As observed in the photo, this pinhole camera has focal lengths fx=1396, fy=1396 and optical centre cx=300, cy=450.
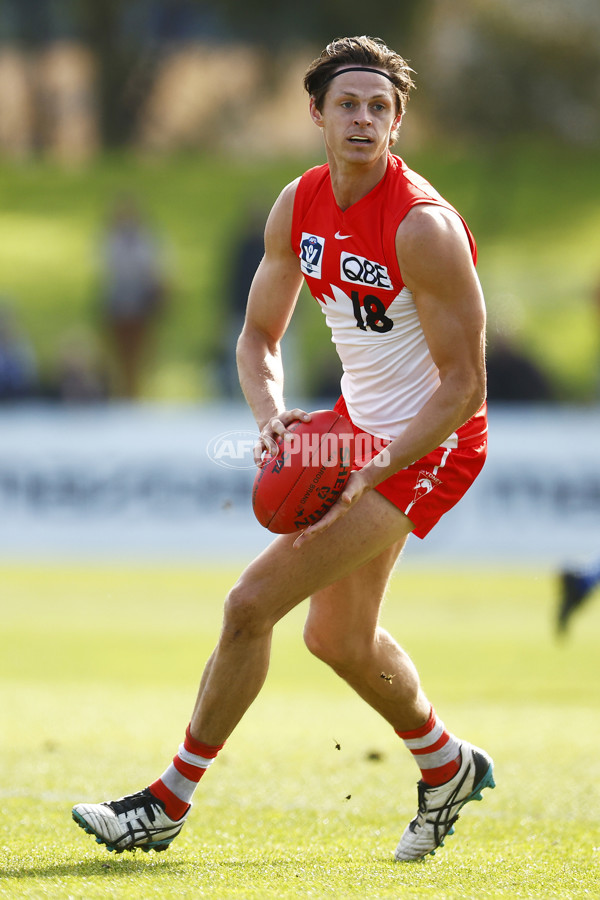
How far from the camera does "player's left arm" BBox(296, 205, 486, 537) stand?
4480mm

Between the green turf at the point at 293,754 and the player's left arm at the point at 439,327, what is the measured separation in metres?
1.20

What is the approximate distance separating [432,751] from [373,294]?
1.65 metres

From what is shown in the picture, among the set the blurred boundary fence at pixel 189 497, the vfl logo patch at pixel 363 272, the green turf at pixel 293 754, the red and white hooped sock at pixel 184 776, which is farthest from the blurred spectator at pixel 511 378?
the red and white hooped sock at pixel 184 776

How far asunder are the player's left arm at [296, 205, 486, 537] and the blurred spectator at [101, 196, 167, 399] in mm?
15011

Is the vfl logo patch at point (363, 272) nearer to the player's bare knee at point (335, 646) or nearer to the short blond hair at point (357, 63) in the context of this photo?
the short blond hair at point (357, 63)

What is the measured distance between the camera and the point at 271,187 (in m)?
26.8

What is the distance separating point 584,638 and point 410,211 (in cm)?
735

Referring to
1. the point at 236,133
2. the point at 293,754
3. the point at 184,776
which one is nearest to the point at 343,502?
the point at 184,776

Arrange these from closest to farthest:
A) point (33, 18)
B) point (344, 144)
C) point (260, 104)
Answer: point (344, 144) → point (33, 18) → point (260, 104)

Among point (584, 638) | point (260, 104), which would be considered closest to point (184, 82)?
point (260, 104)

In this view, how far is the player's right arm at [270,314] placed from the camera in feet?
16.4

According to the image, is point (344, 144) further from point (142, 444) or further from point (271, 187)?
point (271, 187)

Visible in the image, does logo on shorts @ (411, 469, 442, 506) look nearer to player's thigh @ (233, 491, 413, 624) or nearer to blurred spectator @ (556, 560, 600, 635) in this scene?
player's thigh @ (233, 491, 413, 624)

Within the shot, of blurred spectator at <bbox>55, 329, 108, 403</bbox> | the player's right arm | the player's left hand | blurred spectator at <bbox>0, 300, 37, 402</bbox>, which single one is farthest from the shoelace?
blurred spectator at <bbox>0, 300, 37, 402</bbox>
